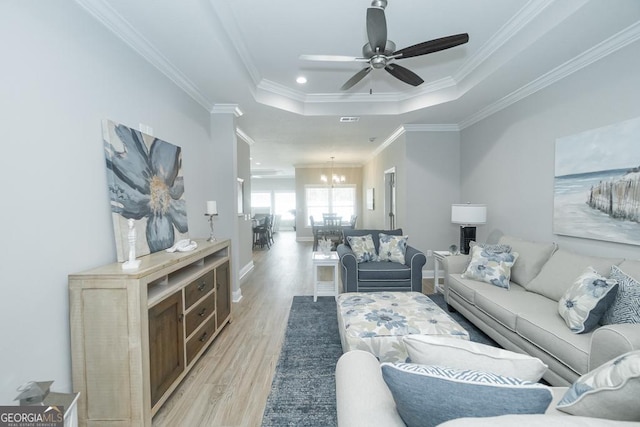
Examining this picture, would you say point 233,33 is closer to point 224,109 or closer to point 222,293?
point 224,109

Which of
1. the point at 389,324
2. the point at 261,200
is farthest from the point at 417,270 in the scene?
the point at 261,200

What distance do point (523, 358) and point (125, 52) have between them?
10.4ft

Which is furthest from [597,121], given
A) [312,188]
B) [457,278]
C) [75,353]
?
[312,188]

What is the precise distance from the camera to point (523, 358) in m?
0.99

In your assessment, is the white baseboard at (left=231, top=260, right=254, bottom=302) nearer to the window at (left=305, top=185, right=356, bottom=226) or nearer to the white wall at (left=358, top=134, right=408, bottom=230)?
the white wall at (left=358, top=134, right=408, bottom=230)

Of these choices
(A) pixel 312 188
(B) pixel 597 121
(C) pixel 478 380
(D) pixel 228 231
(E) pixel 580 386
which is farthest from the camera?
(A) pixel 312 188

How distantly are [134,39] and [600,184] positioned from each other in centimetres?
420

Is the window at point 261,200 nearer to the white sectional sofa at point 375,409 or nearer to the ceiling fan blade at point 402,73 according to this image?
the ceiling fan blade at point 402,73

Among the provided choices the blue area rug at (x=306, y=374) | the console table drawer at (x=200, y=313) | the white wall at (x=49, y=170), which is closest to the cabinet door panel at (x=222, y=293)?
the console table drawer at (x=200, y=313)

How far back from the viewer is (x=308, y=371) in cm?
233

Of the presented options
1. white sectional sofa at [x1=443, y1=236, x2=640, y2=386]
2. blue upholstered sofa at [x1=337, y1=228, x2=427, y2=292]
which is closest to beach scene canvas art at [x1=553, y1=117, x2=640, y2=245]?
white sectional sofa at [x1=443, y1=236, x2=640, y2=386]

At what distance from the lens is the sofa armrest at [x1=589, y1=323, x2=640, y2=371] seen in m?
1.45

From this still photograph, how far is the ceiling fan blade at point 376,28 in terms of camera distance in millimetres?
1952

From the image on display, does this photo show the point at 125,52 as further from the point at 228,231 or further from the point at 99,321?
the point at 228,231
